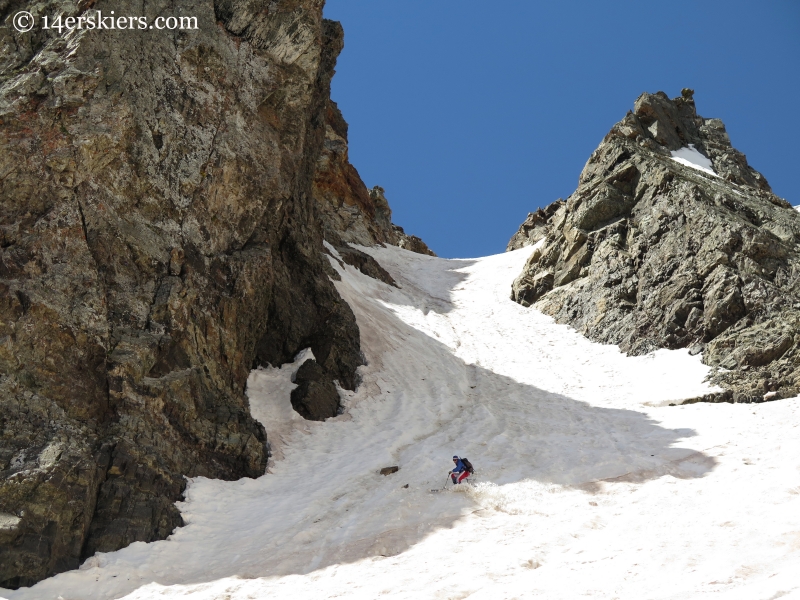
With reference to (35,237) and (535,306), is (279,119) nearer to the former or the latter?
(35,237)

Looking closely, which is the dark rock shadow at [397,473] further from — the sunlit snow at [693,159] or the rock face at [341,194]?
the rock face at [341,194]

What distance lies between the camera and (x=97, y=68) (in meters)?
21.2

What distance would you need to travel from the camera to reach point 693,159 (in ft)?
159

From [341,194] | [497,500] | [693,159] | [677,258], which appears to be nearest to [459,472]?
[497,500]

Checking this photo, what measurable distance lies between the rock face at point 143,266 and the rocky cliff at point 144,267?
1.9 inches

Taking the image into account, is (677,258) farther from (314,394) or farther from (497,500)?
(497,500)

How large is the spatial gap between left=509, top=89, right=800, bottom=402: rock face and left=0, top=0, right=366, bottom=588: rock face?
13840 mm

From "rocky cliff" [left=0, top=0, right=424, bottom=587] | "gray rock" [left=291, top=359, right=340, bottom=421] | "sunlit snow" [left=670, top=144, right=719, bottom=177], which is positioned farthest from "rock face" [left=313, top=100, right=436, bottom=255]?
"gray rock" [left=291, top=359, right=340, bottom=421]

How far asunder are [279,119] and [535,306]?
21.2 m

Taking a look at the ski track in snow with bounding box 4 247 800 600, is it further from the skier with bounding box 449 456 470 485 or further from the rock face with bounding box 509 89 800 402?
the rock face with bounding box 509 89 800 402

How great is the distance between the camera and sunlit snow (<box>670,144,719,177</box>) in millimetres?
46688

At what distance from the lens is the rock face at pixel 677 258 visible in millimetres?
27016

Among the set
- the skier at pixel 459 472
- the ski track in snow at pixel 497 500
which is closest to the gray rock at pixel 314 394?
the ski track in snow at pixel 497 500

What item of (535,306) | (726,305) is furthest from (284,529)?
(535,306)
